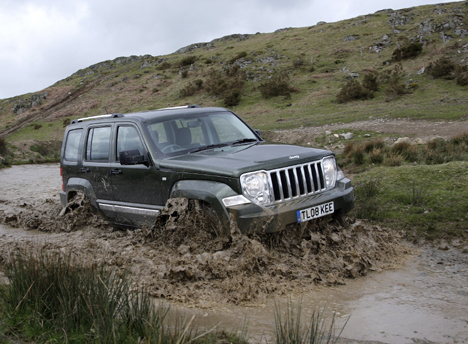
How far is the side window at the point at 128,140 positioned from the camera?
19.7ft

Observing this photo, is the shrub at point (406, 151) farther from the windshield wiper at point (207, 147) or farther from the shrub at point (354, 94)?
the shrub at point (354, 94)

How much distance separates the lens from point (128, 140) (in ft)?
20.3

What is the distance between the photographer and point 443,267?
545 cm

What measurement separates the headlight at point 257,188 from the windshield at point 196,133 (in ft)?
4.49

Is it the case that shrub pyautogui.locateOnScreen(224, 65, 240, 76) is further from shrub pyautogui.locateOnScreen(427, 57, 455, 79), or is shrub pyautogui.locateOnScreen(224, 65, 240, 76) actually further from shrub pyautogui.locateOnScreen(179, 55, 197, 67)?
shrub pyautogui.locateOnScreen(427, 57, 455, 79)

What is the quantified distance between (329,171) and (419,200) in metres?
2.98

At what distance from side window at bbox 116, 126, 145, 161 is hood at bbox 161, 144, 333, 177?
2.17 ft

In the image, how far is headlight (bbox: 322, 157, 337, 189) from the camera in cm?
542

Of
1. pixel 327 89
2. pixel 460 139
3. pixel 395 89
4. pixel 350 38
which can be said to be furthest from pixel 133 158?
pixel 350 38

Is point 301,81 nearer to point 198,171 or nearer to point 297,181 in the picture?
point 297,181

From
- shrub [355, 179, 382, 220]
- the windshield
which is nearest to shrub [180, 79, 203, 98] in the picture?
shrub [355, 179, 382, 220]

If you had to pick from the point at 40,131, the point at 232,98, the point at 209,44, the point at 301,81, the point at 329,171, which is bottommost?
the point at 329,171

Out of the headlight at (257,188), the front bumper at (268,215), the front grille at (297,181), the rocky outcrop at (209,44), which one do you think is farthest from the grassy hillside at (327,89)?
the rocky outcrop at (209,44)

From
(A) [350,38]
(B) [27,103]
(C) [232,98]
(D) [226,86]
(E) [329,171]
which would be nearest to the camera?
(E) [329,171]
